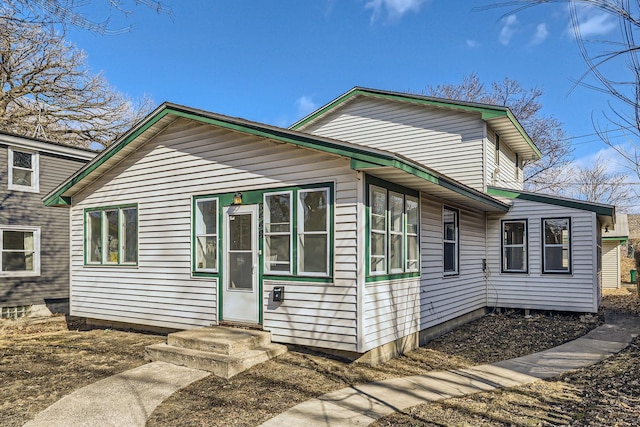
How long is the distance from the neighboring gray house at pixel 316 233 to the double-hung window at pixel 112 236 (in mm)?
40

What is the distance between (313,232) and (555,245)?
25.1 ft

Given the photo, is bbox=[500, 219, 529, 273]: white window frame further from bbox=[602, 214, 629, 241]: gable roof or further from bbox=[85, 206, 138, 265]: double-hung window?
bbox=[602, 214, 629, 241]: gable roof

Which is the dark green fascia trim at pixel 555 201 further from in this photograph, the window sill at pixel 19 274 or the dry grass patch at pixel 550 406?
the window sill at pixel 19 274

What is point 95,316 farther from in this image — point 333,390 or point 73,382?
point 333,390

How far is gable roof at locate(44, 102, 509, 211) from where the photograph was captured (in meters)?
6.21

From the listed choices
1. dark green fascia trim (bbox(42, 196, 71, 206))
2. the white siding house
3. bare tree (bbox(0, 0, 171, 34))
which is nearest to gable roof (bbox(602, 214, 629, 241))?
A: the white siding house

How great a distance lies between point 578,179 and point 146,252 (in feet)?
117

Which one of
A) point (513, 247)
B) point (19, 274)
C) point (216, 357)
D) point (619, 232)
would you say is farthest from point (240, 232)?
point (619, 232)

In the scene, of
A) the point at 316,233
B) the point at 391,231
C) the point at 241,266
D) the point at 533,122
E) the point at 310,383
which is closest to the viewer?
the point at 310,383

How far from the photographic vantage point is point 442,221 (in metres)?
9.23

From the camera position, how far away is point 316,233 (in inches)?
274

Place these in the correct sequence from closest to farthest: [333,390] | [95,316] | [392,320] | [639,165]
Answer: [639,165] < [333,390] < [392,320] < [95,316]

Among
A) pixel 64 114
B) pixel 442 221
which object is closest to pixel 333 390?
pixel 442 221

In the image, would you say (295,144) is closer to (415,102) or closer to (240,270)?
(240,270)
